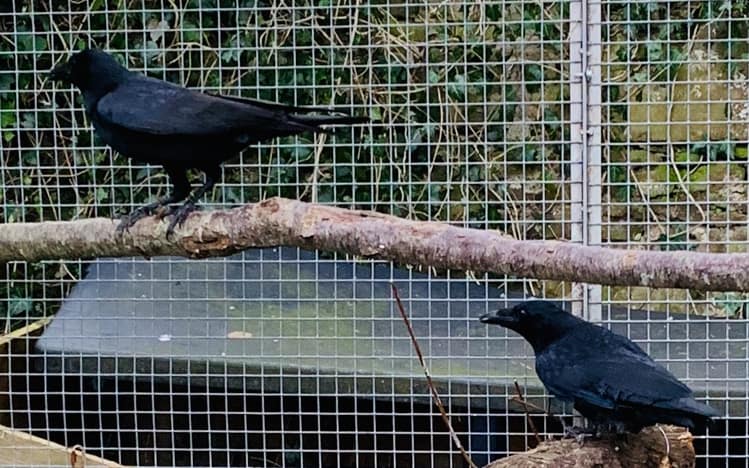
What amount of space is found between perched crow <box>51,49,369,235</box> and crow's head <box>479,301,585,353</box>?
2.04ft

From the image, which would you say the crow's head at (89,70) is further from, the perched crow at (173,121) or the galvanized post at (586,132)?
the galvanized post at (586,132)

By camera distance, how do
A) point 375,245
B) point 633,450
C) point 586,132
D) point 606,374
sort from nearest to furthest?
1. point 375,245
2. point 633,450
3. point 606,374
4. point 586,132

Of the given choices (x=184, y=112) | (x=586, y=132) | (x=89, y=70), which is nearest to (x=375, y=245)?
(x=184, y=112)

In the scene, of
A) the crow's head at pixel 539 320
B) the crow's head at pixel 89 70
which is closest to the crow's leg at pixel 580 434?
the crow's head at pixel 539 320

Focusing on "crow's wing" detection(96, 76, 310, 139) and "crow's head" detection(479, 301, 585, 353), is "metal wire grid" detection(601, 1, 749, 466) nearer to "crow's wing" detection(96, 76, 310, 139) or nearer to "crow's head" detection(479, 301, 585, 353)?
"crow's head" detection(479, 301, 585, 353)

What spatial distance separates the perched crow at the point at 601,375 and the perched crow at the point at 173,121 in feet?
2.14

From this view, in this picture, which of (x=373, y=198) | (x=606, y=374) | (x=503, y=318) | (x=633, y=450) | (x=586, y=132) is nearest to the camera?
(x=633, y=450)

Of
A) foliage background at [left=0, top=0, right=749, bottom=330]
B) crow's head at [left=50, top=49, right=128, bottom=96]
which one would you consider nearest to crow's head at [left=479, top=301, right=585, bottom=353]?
foliage background at [left=0, top=0, right=749, bottom=330]

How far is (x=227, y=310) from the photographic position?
3178mm

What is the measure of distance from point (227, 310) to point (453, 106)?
2.80 feet

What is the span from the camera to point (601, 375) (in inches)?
90.7

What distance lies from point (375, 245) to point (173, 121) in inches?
28.3

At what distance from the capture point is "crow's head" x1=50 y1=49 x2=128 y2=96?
2566mm

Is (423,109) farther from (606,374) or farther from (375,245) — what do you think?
(375,245)
